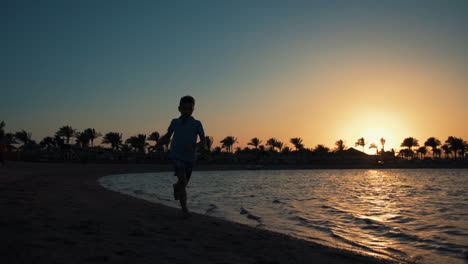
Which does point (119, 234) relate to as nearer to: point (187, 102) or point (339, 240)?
point (187, 102)

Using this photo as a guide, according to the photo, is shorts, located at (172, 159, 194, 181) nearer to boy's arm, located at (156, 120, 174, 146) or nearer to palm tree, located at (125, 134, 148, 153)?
boy's arm, located at (156, 120, 174, 146)

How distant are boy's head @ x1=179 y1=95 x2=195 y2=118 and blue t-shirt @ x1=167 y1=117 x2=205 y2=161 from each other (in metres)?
0.13

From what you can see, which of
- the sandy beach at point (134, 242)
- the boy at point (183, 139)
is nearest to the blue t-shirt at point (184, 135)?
the boy at point (183, 139)

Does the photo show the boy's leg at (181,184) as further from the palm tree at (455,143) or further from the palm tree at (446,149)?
the palm tree at (446,149)

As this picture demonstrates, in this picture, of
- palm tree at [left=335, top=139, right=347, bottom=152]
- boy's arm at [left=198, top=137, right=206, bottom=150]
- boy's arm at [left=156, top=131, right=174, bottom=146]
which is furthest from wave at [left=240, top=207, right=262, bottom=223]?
palm tree at [left=335, top=139, right=347, bottom=152]

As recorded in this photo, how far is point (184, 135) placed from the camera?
5.84m

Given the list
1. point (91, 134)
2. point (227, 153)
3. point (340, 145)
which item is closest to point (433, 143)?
point (340, 145)

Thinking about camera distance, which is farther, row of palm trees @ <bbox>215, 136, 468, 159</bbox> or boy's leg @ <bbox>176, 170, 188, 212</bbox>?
row of palm trees @ <bbox>215, 136, 468, 159</bbox>

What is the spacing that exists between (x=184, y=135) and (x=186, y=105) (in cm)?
53

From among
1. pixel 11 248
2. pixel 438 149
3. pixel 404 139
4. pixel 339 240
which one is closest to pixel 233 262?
pixel 11 248

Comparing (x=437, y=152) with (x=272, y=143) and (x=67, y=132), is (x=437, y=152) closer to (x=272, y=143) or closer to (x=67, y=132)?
(x=272, y=143)

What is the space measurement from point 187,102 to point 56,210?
2.93 meters

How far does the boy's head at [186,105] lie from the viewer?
19.1 feet

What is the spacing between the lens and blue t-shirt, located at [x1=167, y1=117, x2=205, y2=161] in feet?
19.0
